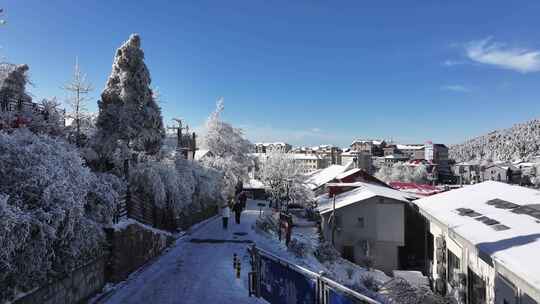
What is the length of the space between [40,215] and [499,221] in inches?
538

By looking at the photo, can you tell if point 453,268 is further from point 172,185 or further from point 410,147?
point 410,147

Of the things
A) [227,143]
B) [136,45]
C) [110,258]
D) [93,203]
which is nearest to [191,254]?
[110,258]

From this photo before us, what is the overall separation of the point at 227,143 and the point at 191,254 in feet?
99.5

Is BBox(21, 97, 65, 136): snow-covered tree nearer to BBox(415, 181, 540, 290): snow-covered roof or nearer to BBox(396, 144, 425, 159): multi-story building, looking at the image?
BBox(415, 181, 540, 290): snow-covered roof

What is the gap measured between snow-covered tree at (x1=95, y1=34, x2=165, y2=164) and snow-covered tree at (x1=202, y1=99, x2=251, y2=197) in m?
21.2

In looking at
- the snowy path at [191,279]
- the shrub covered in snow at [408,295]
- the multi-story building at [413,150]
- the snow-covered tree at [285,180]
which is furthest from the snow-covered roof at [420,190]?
the multi-story building at [413,150]

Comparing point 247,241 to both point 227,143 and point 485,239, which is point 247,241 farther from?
point 227,143

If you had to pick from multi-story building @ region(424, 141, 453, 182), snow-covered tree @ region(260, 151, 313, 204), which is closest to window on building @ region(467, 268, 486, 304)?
snow-covered tree @ region(260, 151, 313, 204)

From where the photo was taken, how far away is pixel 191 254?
51.2ft

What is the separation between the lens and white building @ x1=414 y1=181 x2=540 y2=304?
9227mm

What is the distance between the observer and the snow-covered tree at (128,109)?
62.7 ft

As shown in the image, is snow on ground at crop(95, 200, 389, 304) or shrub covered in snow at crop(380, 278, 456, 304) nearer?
snow on ground at crop(95, 200, 389, 304)

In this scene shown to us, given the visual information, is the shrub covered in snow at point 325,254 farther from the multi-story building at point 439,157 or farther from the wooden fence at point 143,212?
the multi-story building at point 439,157

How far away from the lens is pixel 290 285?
26.7ft
